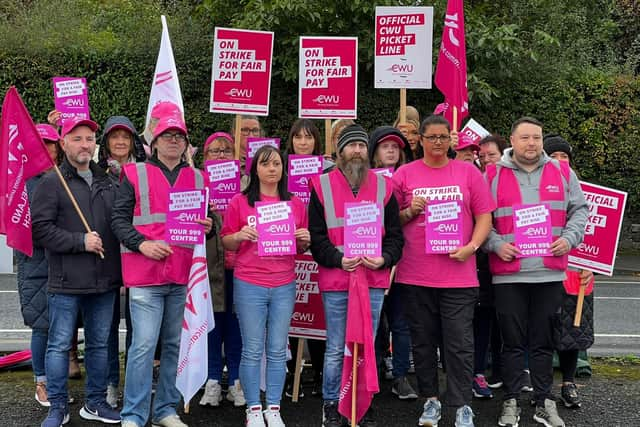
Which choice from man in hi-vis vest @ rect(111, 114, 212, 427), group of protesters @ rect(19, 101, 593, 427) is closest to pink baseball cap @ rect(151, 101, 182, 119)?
group of protesters @ rect(19, 101, 593, 427)

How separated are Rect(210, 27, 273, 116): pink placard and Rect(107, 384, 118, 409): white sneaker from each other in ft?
8.08

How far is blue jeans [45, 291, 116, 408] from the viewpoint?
557 cm

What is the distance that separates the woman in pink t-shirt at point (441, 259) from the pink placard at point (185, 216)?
4.58 ft

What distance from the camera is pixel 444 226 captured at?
5.58 meters

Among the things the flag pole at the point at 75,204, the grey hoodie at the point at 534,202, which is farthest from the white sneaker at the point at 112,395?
the grey hoodie at the point at 534,202

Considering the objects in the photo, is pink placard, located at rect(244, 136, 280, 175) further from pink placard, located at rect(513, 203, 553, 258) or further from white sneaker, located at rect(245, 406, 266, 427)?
pink placard, located at rect(513, 203, 553, 258)

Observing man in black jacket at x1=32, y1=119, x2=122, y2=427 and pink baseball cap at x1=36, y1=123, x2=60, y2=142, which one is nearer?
man in black jacket at x1=32, y1=119, x2=122, y2=427

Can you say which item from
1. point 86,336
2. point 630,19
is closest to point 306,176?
point 86,336

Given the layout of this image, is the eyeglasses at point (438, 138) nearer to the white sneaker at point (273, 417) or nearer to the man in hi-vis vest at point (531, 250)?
the man in hi-vis vest at point (531, 250)

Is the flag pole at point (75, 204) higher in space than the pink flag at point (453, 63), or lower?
lower

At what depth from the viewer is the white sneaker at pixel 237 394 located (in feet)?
20.6

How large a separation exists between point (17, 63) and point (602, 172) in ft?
38.8

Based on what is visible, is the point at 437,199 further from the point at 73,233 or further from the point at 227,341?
the point at 73,233

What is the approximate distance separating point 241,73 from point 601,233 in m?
3.27
